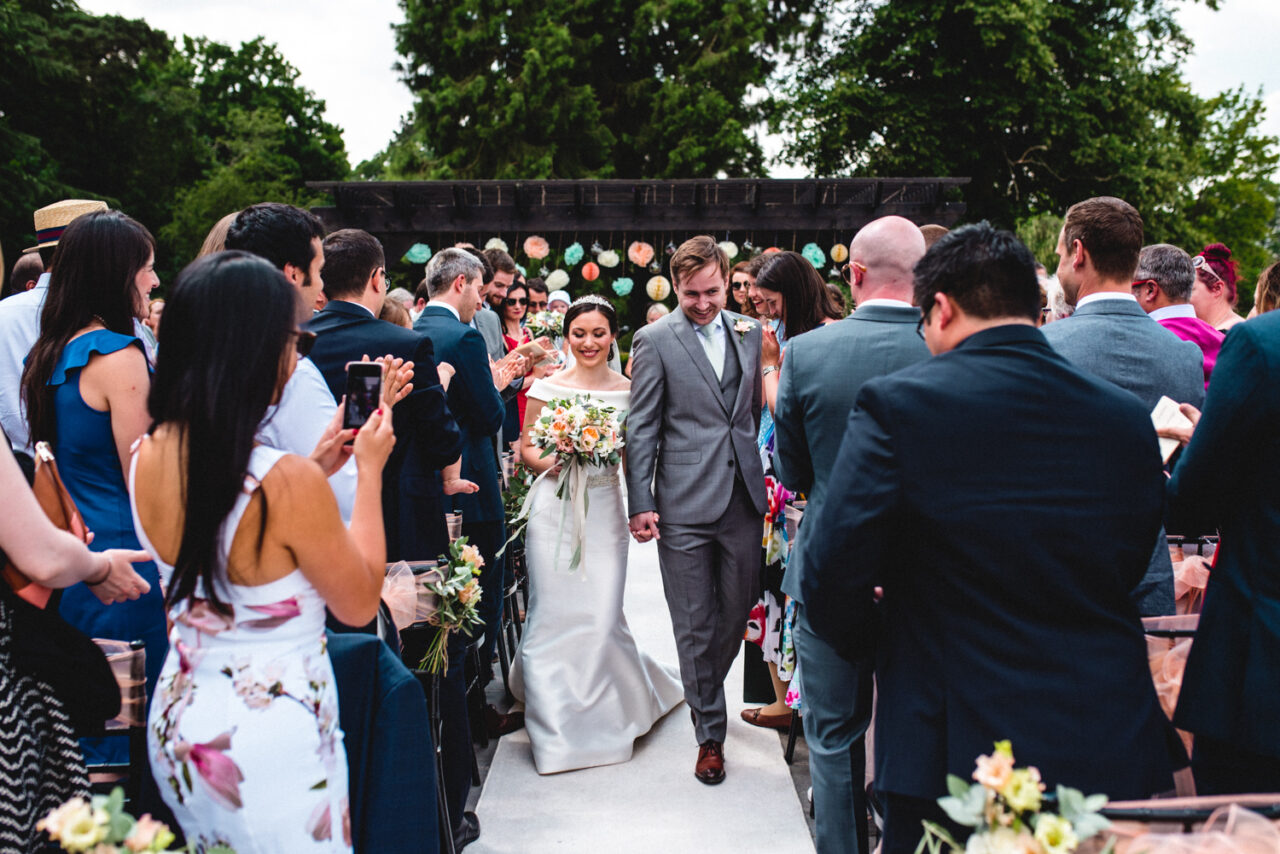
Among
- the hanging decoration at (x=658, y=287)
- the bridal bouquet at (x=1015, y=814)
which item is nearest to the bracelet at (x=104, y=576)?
the bridal bouquet at (x=1015, y=814)

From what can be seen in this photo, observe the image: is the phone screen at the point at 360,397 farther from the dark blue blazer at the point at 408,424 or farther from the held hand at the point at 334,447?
the dark blue blazer at the point at 408,424

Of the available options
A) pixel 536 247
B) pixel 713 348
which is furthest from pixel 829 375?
pixel 536 247

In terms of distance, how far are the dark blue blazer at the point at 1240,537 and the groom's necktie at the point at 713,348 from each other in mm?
2138

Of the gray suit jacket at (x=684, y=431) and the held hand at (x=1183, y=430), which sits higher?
the held hand at (x=1183, y=430)

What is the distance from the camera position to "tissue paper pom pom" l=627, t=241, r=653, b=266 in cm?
1143

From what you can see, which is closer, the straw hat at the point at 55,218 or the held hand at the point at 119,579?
the held hand at the point at 119,579

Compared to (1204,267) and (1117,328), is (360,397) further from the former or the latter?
(1204,267)

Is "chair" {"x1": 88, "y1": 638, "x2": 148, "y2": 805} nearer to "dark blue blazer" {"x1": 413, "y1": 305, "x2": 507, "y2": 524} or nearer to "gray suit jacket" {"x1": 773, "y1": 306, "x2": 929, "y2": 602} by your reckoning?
"gray suit jacket" {"x1": 773, "y1": 306, "x2": 929, "y2": 602}

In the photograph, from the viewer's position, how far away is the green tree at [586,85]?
19609mm

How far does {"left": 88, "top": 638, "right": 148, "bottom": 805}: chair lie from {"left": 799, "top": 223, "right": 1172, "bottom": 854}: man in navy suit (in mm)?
1526

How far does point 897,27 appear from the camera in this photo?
19922mm

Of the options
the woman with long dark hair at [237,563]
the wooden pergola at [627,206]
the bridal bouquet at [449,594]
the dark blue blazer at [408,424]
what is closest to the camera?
the woman with long dark hair at [237,563]

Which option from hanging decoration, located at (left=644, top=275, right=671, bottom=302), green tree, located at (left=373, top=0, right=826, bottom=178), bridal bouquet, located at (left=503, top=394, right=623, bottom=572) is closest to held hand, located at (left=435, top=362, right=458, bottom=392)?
bridal bouquet, located at (left=503, top=394, right=623, bottom=572)

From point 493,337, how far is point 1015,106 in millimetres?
16701
